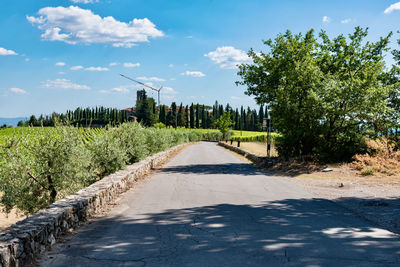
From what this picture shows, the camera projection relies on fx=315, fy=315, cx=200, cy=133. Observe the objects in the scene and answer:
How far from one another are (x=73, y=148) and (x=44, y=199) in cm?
153

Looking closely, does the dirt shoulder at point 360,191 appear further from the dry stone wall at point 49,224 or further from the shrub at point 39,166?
the shrub at point 39,166

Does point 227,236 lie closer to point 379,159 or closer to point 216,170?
point 216,170

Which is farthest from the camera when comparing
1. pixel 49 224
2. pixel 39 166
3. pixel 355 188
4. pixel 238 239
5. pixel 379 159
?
pixel 379 159

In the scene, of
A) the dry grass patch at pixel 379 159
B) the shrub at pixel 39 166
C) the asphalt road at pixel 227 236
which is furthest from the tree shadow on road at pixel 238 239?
the dry grass patch at pixel 379 159

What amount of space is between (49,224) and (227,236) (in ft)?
9.41

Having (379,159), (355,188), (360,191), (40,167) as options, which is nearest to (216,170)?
(355,188)

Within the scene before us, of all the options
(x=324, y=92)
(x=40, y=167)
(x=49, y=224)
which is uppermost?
(x=324, y=92)

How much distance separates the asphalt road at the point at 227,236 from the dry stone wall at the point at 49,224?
0.25 metres

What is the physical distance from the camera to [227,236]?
5398 millimetres

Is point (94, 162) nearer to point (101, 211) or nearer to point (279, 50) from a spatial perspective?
point (101, 211)

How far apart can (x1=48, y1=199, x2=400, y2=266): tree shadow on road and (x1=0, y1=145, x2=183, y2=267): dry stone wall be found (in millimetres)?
340

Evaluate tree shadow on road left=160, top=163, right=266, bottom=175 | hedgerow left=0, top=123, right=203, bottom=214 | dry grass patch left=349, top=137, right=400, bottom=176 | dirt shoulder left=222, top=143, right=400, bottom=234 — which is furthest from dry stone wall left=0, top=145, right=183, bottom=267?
dry grass patch left=349, top=137, right=400, bottom=176

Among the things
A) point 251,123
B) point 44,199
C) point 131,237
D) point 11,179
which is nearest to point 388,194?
Result: point 131,237

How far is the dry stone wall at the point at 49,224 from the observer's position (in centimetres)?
391
